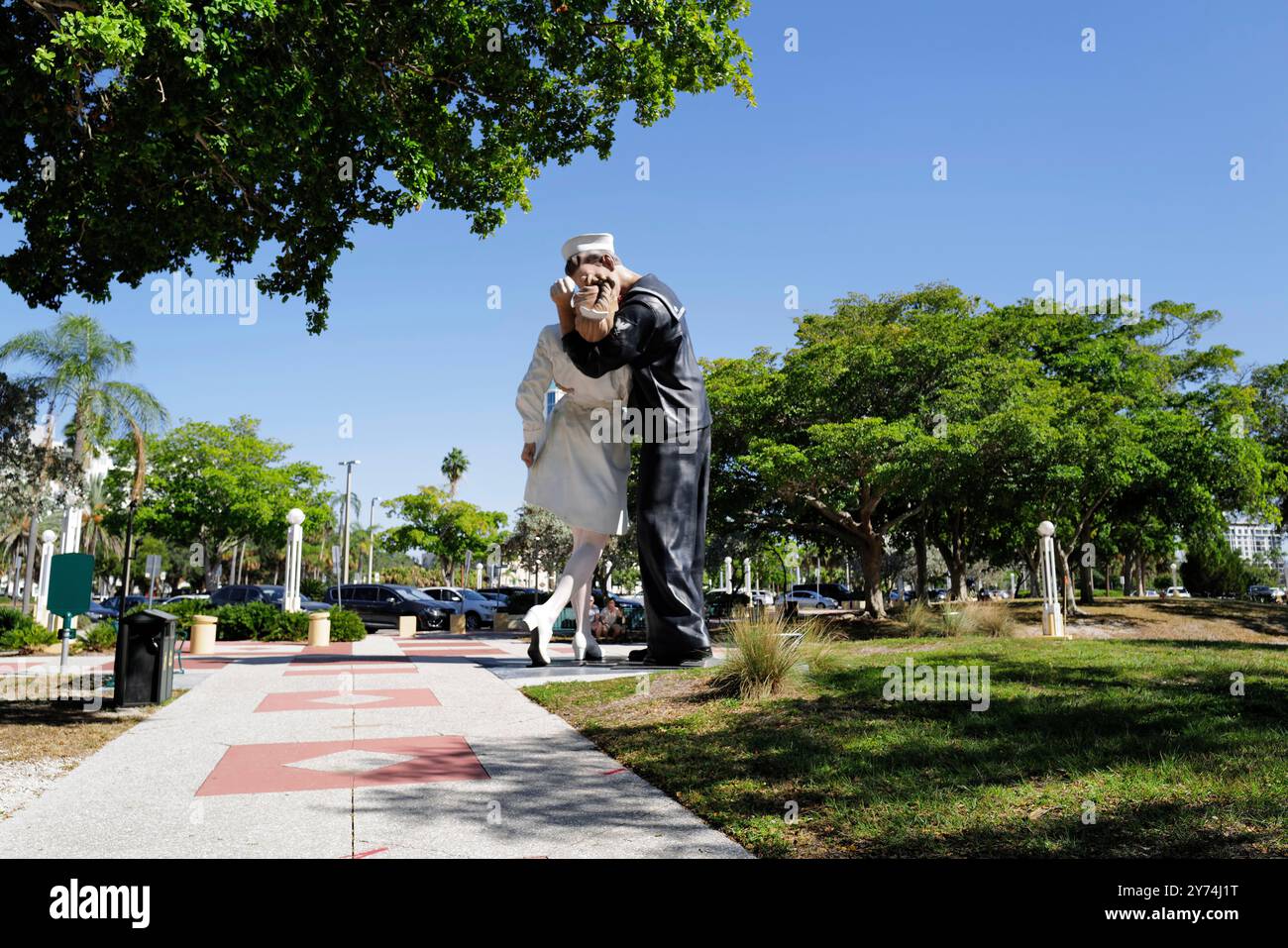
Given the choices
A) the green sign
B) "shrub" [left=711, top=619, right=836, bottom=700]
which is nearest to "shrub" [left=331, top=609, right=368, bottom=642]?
the green sign

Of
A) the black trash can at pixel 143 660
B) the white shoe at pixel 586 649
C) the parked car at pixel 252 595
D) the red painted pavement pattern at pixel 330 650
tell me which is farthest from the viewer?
the parked car at pixel 252 595

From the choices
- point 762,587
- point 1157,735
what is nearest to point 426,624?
point 1157,735

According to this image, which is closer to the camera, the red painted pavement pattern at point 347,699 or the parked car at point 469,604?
the red painted pavement pattern at point 347,699

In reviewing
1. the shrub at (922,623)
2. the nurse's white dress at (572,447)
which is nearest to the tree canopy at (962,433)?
the shrub at (922,623)

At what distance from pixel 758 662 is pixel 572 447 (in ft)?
10.8

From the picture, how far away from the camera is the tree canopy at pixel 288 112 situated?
23.7ft

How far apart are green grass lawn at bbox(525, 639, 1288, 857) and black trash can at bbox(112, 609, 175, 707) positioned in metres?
4.14

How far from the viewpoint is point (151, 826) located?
14.9 ft

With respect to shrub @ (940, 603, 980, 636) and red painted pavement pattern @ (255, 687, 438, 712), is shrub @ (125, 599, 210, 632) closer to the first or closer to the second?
red painted pavement pattern @ (255, 687, 438, 712)

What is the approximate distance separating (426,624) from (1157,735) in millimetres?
26586

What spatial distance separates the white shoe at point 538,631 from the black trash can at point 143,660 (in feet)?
12.2

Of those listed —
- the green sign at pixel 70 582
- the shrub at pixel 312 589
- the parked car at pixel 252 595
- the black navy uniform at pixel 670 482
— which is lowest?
the shrub at pixel 312 589

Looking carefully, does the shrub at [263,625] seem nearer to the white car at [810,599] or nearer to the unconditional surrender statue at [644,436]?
the unconditional surrender statue at [644,436]

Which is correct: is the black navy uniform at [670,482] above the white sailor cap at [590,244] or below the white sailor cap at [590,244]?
below
